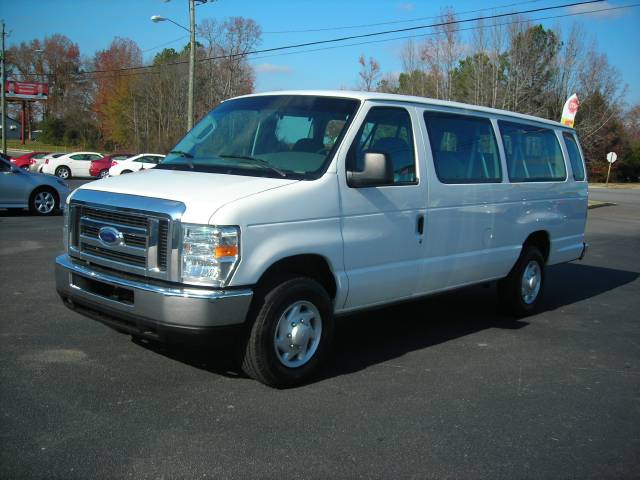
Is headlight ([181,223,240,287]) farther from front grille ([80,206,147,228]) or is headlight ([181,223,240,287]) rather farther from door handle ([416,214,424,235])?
door handle ([416,214,424,235])

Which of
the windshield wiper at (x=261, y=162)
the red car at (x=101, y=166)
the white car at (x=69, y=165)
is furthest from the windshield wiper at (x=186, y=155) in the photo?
the white car at (x=69, y=165)

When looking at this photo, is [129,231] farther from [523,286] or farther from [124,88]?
[124,88]

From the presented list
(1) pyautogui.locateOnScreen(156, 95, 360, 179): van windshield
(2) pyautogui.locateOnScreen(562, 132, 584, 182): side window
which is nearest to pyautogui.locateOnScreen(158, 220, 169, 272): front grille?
(1) pyautogui.locateOnScreen(156, 95, 360, 179): van windshield

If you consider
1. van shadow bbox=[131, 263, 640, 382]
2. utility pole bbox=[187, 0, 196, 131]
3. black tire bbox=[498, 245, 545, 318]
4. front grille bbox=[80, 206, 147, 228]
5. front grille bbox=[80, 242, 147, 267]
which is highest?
utility pole bbox=[187, 0, 196, 131]

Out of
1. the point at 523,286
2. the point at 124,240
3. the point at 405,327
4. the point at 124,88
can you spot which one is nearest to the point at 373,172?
the point at 124,240

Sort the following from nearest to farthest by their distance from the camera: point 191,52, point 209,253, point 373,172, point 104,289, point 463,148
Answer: point 209,253
point 104,289
point 373,172
point 463,148
point 191,52

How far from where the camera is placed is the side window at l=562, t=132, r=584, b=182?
8.01 metres

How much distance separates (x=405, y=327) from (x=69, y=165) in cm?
3403

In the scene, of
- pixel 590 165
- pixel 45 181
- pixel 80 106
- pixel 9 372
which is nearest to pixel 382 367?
pixel 9 372

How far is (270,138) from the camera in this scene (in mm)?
5234

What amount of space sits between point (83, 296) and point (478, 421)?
2.91m

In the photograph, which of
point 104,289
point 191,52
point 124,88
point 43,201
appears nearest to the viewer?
point 104,289

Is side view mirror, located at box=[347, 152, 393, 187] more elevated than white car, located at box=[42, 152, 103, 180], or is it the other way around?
side view mirror, located at box=[347, 152, 393, 187]

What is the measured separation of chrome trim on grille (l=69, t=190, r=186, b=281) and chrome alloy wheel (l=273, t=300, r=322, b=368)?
891 mm
